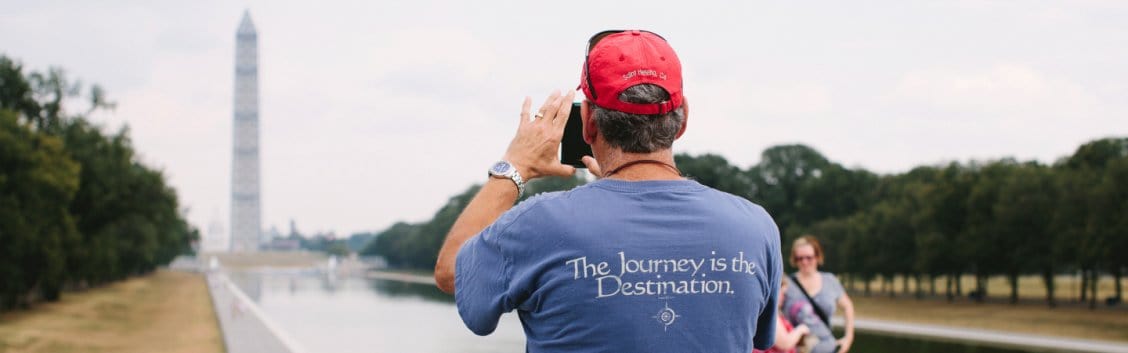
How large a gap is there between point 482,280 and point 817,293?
581 centimetres

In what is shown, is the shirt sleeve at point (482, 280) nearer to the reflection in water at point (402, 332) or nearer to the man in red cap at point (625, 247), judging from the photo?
the man in red cap at point (625, 247)

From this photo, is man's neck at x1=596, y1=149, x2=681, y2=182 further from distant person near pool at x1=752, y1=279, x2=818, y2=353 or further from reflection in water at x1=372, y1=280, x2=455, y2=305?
reflection in water at x1=372, y1=280, x2=455, y2=305

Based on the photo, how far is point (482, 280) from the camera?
191cm

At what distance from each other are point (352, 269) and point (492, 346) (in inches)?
4261

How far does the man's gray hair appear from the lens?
6.46 feet

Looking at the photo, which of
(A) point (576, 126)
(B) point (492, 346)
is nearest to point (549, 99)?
(A) point (576, 126)

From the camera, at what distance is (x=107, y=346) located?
21719 mm

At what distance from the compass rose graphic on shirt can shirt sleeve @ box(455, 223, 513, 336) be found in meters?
0.26

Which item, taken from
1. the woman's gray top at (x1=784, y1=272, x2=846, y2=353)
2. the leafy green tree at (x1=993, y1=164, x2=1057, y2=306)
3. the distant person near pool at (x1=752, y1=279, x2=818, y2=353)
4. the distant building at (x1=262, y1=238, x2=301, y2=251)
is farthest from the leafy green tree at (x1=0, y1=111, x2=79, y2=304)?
the distant building at (x1=262, y1=238, x2=301, y2=251)

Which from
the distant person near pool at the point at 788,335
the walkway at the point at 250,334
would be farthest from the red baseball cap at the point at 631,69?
the walkway at the point at 250,334

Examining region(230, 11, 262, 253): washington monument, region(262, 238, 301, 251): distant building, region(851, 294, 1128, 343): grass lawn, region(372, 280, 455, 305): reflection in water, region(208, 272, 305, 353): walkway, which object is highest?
region(230, 11, 262, 253): washington monument

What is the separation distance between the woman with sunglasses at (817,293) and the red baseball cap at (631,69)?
5.24 metres

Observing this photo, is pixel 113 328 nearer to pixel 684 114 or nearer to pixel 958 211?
pixel 684 114

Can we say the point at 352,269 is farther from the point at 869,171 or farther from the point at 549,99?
the point at 549,99
